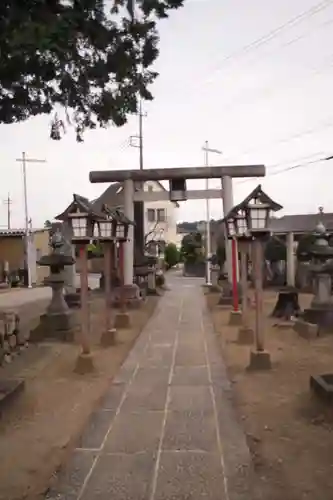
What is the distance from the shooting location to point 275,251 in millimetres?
26250

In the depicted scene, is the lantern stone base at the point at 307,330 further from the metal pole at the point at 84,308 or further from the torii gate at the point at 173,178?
the torii gate at the point at 173,178

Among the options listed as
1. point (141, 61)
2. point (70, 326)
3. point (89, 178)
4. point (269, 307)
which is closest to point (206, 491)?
point (141, 61)

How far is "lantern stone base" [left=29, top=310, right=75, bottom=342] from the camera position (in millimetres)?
11511

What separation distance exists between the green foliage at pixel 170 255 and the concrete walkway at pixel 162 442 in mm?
42208

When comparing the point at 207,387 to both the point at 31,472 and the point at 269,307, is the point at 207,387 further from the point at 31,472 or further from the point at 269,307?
the point at 269,307

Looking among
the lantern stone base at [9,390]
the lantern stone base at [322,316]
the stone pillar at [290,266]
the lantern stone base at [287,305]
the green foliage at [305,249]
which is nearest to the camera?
the lantern stone base at [9,390]

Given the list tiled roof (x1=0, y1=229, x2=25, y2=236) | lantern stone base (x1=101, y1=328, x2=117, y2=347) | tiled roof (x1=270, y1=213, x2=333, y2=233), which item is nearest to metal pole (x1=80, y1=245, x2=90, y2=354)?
lantern stone base (x1=101, y1=328, x2=117, y2=347)

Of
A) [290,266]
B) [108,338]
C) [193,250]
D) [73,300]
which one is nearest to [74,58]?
[108,338]

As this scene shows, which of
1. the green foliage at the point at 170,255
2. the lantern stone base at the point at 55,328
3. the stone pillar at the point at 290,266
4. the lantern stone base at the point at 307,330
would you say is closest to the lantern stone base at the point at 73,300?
the lantern stone base at the point at 55,328

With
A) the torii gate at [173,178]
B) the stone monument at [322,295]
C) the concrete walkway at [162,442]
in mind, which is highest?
the torii gate at [173,178]

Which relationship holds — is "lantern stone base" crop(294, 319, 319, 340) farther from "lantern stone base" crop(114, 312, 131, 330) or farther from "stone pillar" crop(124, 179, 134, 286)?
"stone pillar" crop(124, 179, 134, 286)

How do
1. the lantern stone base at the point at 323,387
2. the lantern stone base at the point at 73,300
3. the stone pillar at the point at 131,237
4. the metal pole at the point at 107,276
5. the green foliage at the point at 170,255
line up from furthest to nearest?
1. the green foliage at the point at 170,255
2. the stone pillar at the point at 131,237
3. the lantern stone base at the point at 73,300
4. the metal pole at the point at 107,276
5. the lantern stone base at the point at 323,387

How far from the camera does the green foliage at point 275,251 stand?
26062 millimetres

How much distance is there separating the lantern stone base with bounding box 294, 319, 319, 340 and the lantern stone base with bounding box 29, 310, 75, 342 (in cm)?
449
